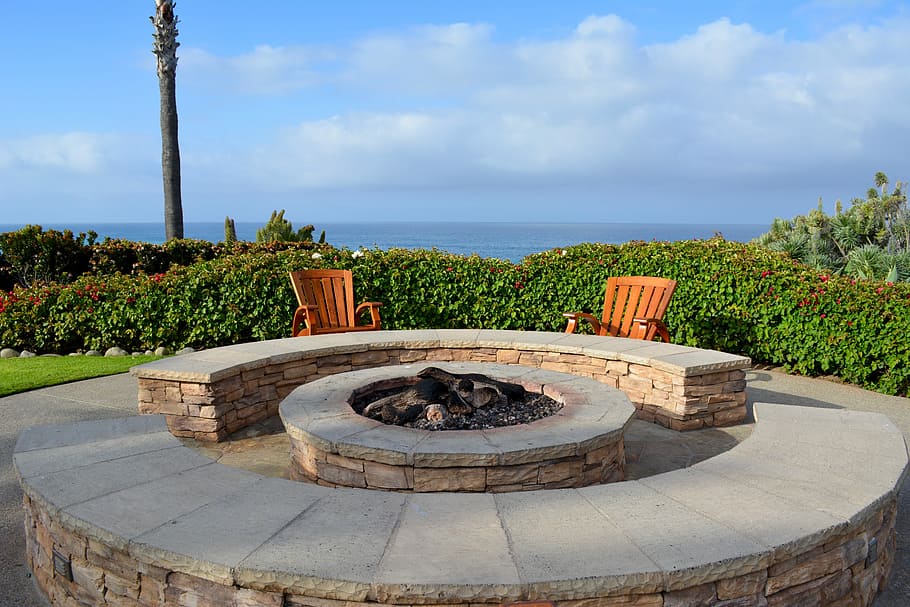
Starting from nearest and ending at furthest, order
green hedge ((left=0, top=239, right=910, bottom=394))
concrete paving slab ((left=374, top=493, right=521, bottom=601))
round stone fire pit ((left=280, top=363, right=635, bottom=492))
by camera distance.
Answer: concrete paving slab ((left=374, top=493, right=521, bottom=601)) < round stone fire pit ((left=280, top=363, right=635, bottom=492)) < green hedge ((left=0, top=239, right=910, bottom=394))

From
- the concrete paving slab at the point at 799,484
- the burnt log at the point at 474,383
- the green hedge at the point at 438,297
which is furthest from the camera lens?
the green hedge at the point at 438,297

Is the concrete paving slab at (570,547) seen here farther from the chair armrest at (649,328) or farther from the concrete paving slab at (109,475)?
the chair armrest at (649,328)

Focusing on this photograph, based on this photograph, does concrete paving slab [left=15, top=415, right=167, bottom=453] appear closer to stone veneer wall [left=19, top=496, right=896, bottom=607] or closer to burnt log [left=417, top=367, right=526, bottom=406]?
stone veneer wall [left=19, top=496, right=896, bottom=607]

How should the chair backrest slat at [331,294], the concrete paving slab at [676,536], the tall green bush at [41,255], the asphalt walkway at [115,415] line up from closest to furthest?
the concrete paving slab at [676,536] → the asphalt walkway at [115,415] → the chair backrest slat at [331,294] → the tall green bush at [41,255]

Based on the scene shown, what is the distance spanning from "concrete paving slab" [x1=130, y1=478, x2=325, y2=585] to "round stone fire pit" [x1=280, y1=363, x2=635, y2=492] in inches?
22.2

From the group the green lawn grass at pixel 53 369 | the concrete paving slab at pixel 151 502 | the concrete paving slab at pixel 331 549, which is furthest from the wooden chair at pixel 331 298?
the concrete paving slab at pixel 331 549

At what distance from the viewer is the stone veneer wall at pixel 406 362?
4.49 meters

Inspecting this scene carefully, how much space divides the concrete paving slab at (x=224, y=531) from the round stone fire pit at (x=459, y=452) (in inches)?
22.2

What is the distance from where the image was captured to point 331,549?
2.11m

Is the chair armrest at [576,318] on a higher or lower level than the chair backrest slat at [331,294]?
lower

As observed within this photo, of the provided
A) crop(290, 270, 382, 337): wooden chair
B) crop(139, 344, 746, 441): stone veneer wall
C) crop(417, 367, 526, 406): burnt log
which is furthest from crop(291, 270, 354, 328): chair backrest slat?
crop(417, 367, 526, 406): burnt log

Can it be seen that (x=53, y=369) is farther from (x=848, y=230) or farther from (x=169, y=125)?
(x=848, y=230)

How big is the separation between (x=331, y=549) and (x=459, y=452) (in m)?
1.03

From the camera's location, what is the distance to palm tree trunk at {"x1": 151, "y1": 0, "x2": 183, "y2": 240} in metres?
12.5
